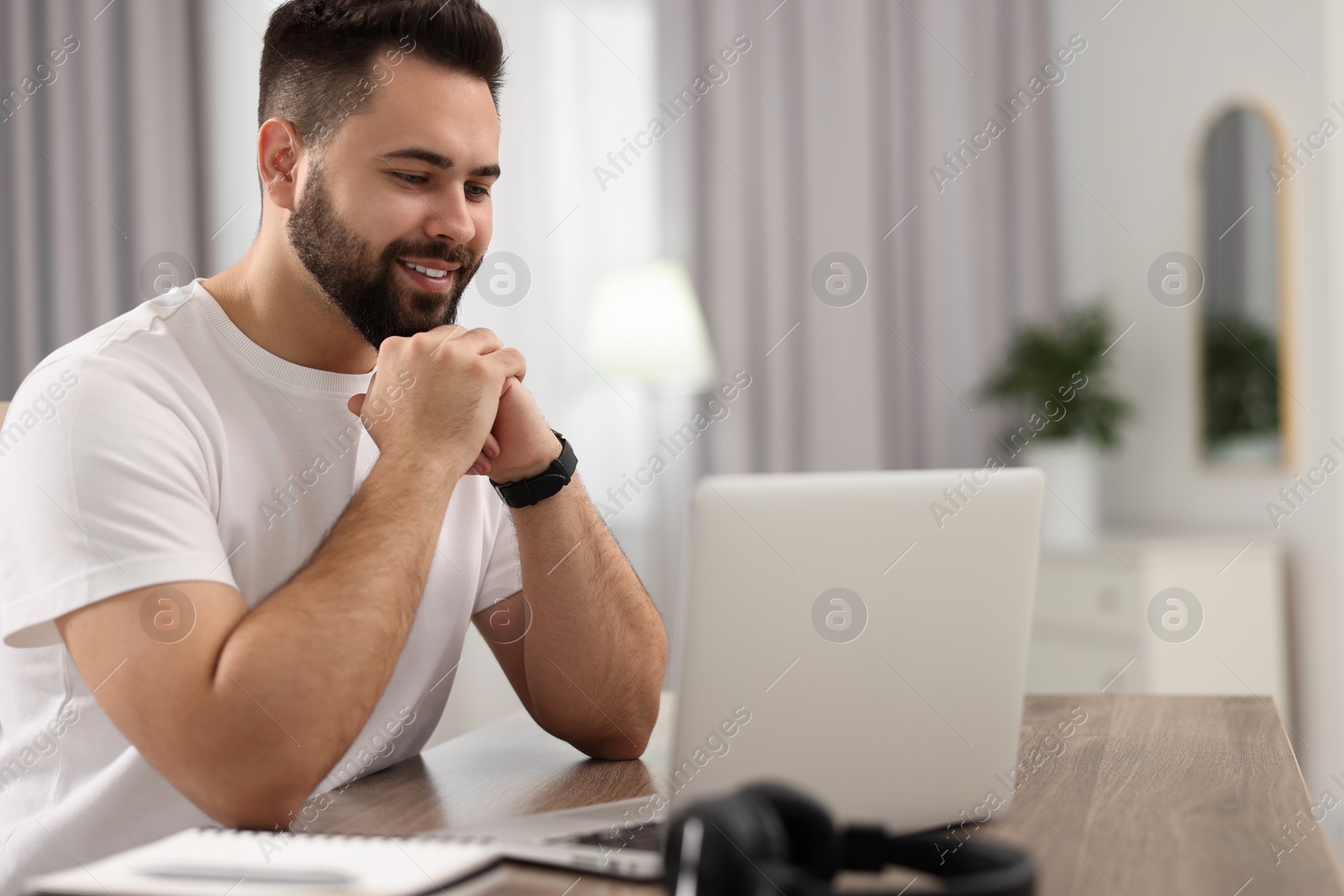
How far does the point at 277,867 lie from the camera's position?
28.6 inches

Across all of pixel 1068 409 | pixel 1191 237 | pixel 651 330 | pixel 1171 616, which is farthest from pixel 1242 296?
pixel 651 330

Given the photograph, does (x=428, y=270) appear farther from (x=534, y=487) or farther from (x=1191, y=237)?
(x=1191, y=237)

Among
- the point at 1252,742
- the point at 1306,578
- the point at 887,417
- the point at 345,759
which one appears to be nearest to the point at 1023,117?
the point at 887,417

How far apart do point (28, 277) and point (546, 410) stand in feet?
4.49

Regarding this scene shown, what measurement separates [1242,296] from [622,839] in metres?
2.70

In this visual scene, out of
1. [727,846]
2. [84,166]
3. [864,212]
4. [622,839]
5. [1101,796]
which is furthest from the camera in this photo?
Answer: [864,212]

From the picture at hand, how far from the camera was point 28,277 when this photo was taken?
3.04 metres

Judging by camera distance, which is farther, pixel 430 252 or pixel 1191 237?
pixel 1191 237

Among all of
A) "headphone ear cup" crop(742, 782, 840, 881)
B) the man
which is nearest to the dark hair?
the man

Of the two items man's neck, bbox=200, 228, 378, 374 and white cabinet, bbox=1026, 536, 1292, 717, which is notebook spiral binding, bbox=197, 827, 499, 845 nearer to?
man's neck, bbox=200, 228, 378, 374

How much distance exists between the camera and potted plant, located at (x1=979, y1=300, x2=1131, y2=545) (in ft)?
10.2

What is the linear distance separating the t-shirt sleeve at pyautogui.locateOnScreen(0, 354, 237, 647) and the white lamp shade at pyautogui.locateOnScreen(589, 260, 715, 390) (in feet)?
6.06

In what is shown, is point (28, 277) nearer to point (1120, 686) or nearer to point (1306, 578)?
point (1120, 686)

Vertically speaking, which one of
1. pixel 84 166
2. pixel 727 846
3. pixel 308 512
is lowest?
pixel 727 846
